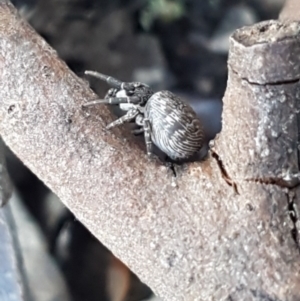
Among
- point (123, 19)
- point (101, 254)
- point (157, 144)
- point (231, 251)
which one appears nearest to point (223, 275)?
point (231, 251)

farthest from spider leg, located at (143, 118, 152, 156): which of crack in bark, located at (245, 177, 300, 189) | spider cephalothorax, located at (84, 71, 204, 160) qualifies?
crack in bark, located at (245, 177, 300, 189)

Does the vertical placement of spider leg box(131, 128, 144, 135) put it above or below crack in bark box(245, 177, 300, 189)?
above

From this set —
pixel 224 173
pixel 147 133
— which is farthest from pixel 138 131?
pixel 224 173

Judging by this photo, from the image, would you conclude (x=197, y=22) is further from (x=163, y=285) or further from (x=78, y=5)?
(x=163, y=285)

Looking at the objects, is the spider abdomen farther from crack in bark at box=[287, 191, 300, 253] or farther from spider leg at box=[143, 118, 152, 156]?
crack in bark at box=[287, 191, 300, 253]

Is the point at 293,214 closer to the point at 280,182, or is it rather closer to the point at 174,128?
the point at 280,182

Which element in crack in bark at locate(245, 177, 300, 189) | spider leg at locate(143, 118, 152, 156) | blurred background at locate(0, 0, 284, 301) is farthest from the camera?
blurred background at locate(0, 0, 284, 301)

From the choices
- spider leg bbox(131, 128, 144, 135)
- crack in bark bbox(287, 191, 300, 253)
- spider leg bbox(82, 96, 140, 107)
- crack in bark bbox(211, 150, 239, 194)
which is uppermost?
spider leg bbox(82, 96, 140, 107)
